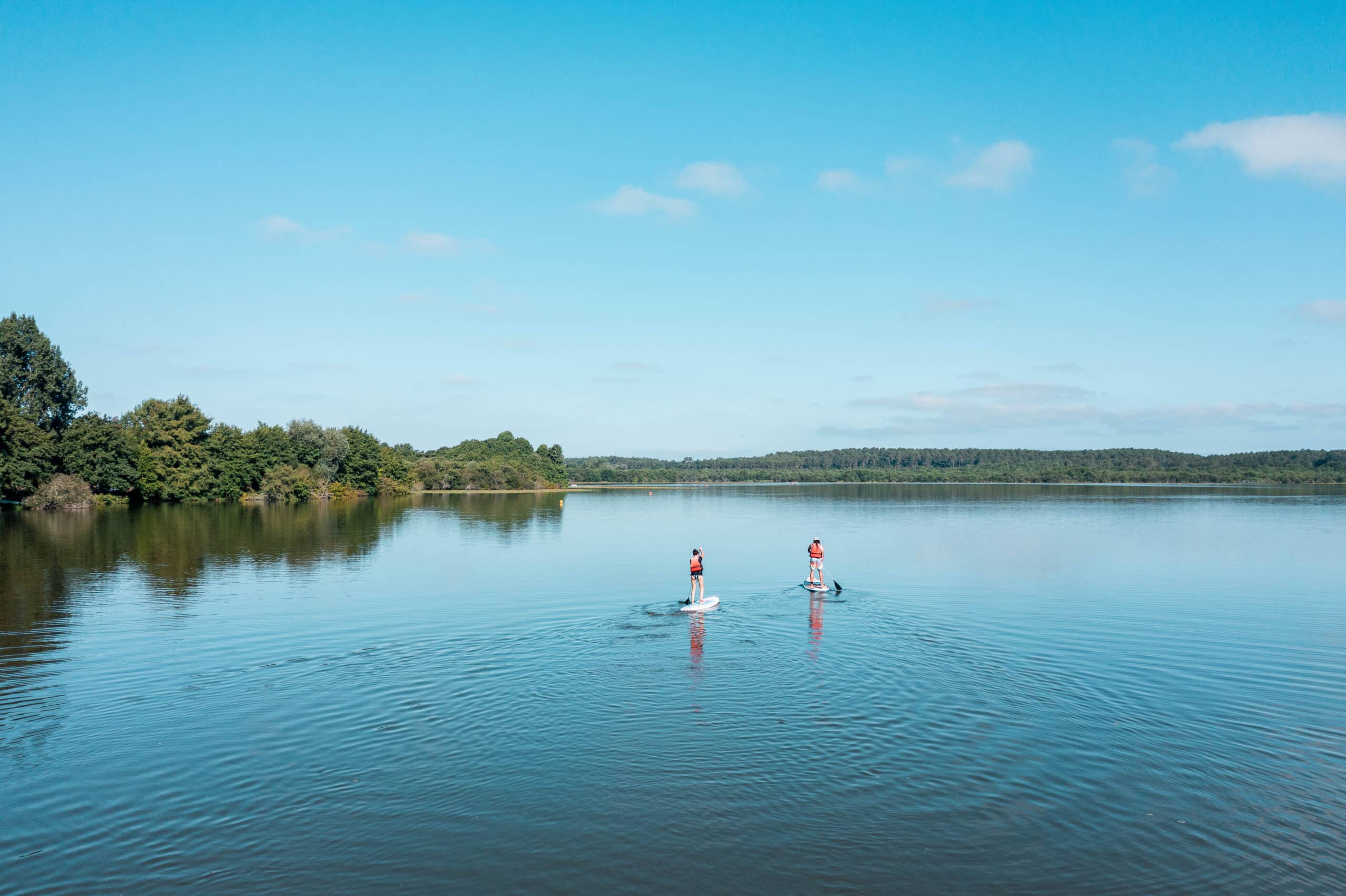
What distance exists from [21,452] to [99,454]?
9239mm

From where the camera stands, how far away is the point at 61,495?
88.2 meters

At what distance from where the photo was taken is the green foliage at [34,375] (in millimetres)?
95375

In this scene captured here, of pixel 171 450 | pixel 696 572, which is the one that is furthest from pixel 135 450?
pixel 696 572

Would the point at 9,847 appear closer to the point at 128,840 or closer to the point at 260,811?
the point at 128,840

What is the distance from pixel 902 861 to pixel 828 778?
2.58 m

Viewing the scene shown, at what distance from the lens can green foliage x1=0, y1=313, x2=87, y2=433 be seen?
313 ft

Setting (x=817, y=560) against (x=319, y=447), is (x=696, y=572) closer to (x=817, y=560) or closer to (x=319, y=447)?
(x=817, y=560)

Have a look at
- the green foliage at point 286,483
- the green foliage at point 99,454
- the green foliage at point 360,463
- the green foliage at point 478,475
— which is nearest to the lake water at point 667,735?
the green foliage at point 99,454

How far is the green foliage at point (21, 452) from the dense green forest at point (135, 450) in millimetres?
105

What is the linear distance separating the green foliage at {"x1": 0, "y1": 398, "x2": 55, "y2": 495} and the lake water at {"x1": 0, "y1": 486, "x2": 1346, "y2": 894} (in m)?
65.1

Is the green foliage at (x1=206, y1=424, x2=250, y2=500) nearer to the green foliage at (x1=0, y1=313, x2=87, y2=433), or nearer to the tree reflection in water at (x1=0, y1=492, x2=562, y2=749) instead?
the tree reflection in water at (x1=0, y1=492, x2=562, y2=749)

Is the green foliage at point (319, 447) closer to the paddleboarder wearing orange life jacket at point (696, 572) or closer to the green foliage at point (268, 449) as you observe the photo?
the green foliage at point (268, 449)

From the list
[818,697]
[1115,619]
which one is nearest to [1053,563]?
[1115,619]

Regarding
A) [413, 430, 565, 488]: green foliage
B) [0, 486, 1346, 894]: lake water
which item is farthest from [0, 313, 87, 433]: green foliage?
[0, 486, 1346, 894]: lake water
